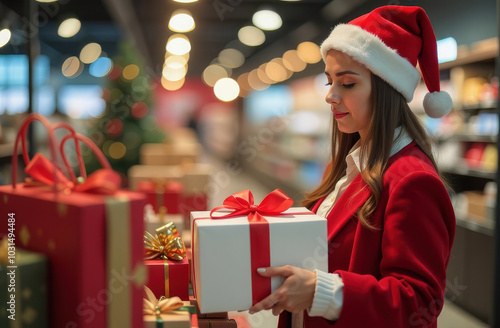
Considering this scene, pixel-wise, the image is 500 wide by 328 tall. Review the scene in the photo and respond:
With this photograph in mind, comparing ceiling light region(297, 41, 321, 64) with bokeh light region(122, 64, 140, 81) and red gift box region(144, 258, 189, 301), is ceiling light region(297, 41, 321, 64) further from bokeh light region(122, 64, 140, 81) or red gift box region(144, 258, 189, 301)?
red gift box region(144, 258, 189, 301)

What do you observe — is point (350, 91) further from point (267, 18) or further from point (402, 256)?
point (267, 18)

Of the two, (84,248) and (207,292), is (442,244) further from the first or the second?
(84,248)

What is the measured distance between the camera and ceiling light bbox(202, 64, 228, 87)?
67.5 feet

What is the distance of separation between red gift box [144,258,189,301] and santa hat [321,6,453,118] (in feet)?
2.79

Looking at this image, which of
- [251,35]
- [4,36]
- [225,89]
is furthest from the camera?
[225,89]

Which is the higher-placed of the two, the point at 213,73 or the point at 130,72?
the point at 213,73

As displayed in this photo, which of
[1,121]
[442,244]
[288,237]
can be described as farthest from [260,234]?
[1,121]

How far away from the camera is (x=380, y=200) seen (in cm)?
140

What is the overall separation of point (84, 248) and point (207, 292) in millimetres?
404

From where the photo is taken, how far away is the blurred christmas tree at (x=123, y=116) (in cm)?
717

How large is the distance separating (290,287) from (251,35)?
1052 cm

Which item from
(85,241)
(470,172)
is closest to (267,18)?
(470,172)

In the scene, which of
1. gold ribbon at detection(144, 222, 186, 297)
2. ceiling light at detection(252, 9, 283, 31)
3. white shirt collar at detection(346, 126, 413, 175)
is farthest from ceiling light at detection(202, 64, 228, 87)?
gold ribbon at detection(144, 222, 186, 297)

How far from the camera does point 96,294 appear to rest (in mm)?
907
